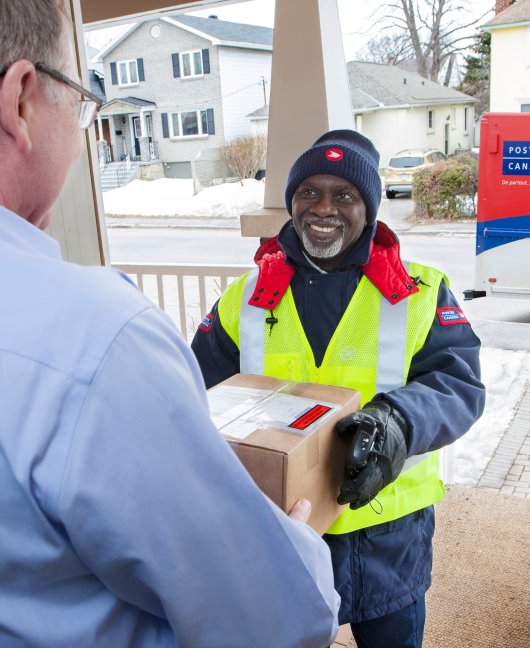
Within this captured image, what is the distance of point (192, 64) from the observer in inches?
1127

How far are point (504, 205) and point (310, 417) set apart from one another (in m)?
7.49

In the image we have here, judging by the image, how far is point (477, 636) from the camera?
95.2 inches

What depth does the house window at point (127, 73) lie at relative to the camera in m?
29.8

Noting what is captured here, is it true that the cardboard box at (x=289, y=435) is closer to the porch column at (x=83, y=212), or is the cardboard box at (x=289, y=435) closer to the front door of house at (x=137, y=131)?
the porch column at (x=83, y=212)

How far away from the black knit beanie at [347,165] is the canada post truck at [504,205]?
257 inches

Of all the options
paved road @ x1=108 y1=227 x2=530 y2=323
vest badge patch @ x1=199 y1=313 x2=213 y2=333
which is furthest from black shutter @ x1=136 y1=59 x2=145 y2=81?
vest badge patch @ x1=199 y1=313 x2=213 y2=333

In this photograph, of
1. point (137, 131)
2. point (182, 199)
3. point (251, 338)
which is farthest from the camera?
point (137, 131)

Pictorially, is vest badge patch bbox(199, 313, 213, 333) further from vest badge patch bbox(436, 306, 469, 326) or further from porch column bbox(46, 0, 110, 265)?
porch column bbox(46, 0, 110, 265)

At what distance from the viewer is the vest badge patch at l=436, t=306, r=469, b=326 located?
159 cm

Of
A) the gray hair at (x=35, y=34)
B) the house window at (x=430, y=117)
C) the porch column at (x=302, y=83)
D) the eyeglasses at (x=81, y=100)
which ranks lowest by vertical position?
the eyeglasses at (x=81, y=100)

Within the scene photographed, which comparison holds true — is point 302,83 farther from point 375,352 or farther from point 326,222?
point 375,352

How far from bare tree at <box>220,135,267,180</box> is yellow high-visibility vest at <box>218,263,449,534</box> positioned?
848 inches

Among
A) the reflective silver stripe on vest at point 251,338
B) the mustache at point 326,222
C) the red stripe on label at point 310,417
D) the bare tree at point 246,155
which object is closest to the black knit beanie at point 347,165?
the mustache at point 326,222

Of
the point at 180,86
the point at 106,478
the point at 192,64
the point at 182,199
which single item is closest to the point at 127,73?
the point at 180,86
